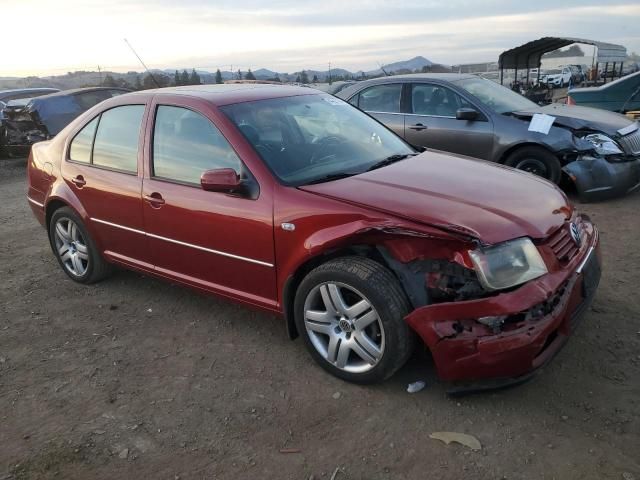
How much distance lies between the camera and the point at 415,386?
297cm

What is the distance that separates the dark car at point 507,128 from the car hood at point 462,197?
9.57ft

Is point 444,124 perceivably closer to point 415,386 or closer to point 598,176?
point 598,176

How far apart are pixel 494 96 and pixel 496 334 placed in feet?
16.9

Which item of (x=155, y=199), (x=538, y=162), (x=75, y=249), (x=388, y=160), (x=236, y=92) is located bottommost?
(x=75, y=249)

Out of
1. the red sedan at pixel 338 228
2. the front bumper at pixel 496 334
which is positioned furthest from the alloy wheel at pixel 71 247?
the front bumper at pixel 496 334

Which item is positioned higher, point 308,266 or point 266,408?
point 308,266

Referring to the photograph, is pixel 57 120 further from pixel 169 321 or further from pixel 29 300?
pixel 169 321

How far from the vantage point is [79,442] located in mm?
2766

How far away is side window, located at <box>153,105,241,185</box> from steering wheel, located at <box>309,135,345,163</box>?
1.71 feet

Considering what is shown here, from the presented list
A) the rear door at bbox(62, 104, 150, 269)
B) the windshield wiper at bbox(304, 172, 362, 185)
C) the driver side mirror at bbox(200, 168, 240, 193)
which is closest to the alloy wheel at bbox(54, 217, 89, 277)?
the rear door at bbox(62, 104, 150, 269)

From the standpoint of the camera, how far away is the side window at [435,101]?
6.81m

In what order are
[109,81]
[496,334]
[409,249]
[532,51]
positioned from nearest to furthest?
[496,334]
[409,249]
[532,51]
[109,81]

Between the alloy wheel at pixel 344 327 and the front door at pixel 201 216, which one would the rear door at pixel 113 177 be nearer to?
the front door at pixel 201 216

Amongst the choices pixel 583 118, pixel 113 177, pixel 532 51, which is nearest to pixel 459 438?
pixel 113 177
